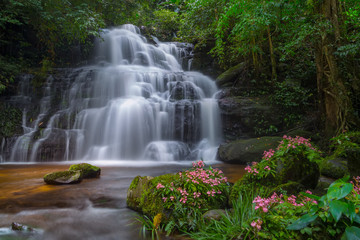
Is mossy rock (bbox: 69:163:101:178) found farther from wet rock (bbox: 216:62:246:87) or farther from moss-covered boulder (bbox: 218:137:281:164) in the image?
wet rock (bbox: 216:62:246:87)

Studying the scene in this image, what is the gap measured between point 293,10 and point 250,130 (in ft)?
16.4

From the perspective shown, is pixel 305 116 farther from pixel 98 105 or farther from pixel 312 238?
pixel 98 105

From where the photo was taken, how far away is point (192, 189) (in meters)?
3.15

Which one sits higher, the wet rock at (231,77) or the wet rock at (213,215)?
the wet rock at (231,77)

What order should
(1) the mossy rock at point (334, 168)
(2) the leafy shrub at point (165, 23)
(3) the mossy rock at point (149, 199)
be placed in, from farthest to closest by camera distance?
(2) the leafy shrub at point (165, 23)
(1) the mossy rock at point (334, 168)
(3) the mossy rock at point (149, 199)

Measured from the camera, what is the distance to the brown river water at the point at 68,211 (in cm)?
286

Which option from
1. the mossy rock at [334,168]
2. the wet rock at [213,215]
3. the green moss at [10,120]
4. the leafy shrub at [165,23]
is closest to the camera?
the wet rock at [213,215]

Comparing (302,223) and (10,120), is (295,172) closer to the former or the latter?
(302,223)

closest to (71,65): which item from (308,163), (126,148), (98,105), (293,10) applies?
(98,105)

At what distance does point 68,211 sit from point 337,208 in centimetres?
362

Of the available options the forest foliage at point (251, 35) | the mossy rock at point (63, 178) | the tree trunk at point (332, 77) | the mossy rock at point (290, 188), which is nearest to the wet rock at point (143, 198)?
the mossy rock at point (290, 188)

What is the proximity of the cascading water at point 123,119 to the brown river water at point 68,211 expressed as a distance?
4.39 metres

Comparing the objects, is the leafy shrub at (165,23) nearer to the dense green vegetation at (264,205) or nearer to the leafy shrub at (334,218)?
the dense green vegetation at (264,205)

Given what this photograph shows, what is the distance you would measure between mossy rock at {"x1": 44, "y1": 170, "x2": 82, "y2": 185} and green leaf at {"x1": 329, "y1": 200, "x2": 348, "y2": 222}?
16.6ft
